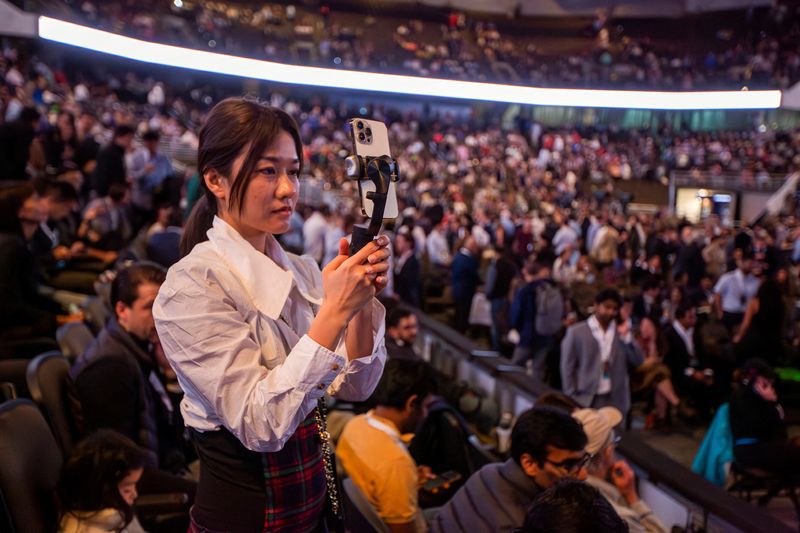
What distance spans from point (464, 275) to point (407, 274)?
0.62 meters

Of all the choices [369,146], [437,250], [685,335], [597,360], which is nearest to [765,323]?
[685,335]

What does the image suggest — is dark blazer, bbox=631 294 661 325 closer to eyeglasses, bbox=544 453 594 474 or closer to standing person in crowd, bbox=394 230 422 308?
standing person in crowd, bbox=394 230 422 308

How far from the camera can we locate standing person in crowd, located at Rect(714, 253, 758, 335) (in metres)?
6.68

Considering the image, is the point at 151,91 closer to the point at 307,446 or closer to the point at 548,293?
the point at 548,293

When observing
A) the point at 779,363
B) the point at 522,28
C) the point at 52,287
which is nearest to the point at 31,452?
the point at 52,287

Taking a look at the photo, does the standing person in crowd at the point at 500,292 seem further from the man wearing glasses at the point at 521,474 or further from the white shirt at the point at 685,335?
the man wearing glasses at the point at 521,474

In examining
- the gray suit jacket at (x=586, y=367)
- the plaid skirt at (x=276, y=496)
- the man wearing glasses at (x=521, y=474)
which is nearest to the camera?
the plaid skirt at (x=276, y=496)

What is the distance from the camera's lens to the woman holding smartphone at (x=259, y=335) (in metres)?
0.90

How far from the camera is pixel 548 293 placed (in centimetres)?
552

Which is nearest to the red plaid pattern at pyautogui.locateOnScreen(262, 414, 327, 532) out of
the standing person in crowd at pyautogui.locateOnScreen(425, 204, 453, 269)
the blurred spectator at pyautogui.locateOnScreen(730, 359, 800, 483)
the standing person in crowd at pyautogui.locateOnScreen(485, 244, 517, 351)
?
the blurred spectator at pyautogui.locateOnScreen(730, 359, 800, 483)

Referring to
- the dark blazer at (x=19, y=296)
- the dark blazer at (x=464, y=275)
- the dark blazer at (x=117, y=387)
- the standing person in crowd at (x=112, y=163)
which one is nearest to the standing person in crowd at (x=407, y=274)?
the dark blazer at (x=464, y=275)

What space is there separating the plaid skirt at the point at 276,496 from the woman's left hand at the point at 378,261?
285 mm

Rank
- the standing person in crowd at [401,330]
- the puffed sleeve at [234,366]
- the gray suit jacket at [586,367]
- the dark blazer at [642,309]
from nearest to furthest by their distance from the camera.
Result: the puffed sleeve at [234,366], the standing person in crowd at [401,330], the gray suit jacket at [586,367], the dark blazer at [642,309]

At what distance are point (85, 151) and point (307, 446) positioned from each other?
667cm
